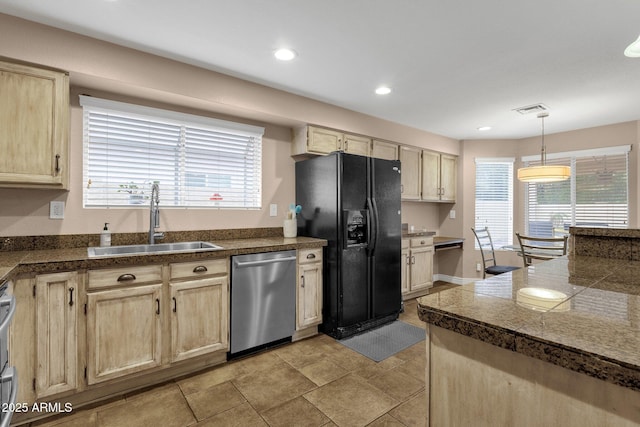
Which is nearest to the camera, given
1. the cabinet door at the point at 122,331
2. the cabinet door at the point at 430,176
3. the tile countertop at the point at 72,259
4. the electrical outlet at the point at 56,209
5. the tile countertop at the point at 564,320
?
the tile countertop at the point at 564,320

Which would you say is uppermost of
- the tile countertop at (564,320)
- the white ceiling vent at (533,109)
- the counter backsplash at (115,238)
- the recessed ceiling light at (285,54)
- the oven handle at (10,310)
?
the recessed ceiling light at (285,54)

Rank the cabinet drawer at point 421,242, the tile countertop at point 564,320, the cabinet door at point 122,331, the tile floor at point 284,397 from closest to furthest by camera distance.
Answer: the tile countertop at point 564,320 → the tile floor at point 284,397 → the cabinet door at point 122,331 → the cabinet drawer at point 421,242

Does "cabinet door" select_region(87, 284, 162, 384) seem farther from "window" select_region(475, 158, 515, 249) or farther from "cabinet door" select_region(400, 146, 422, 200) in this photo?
"window" select_region(475, 158, 515, 249)

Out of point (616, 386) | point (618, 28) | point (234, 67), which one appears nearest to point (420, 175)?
point (618, 28)

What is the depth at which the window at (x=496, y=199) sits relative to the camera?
16.8 ft

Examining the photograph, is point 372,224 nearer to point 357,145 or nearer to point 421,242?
point 357,145

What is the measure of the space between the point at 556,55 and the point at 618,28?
1.27 ft

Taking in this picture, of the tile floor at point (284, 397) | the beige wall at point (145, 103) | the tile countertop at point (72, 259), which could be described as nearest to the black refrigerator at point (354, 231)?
the beige wall at point (145, 103)

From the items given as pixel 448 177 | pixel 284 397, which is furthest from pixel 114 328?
pixel 448 177

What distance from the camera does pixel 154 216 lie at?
8.61 ft

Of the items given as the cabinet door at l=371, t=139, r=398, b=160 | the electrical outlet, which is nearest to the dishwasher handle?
the electrical outlet

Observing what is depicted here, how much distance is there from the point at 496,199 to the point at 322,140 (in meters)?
3.40

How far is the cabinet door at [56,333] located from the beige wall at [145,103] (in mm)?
720

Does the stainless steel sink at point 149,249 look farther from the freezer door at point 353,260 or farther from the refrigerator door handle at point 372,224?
the refrigerator door handle at point 372,224
